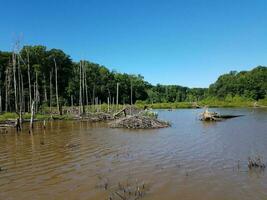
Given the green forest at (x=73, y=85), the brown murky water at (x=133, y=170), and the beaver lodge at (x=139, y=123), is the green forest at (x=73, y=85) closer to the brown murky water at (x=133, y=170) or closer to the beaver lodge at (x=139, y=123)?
the beaver lodge at (x=139, y=123)

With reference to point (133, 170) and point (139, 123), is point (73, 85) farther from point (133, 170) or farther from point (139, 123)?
point (133, 170)

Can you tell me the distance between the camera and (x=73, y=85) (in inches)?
3157

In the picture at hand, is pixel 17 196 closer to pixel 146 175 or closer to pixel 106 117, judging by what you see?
pixel 146 175

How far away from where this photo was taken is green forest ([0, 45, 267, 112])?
58.6 m

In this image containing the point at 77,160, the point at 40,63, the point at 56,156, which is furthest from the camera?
the point at 40,63

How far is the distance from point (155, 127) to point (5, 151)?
15.8 m

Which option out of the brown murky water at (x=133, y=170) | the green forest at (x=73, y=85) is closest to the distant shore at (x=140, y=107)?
the green forest at (x=73, y=85)

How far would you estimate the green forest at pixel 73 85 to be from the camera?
58.6 metres

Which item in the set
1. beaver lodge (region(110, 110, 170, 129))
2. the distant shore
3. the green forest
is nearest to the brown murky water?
beaver lodge (region(110, 110, 170, 129))

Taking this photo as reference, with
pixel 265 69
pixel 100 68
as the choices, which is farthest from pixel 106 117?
pixel 265 69

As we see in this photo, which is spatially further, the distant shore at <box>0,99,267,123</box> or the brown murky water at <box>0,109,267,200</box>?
the distant shore at <box>0,99,267,123</box>

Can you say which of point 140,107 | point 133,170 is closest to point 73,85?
point 140,107

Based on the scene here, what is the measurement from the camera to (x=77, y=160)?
52.2 feet

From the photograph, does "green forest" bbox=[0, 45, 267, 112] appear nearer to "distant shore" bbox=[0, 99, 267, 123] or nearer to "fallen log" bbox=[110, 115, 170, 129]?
A: "distant shore" bbox=[0, 99, 267, 123]
